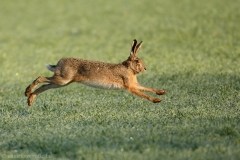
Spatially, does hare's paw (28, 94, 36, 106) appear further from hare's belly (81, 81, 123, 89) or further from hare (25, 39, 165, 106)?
hare's belly (81, 81, 123, 89)

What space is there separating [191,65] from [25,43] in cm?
706

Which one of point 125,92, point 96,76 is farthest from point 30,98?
point 125,92

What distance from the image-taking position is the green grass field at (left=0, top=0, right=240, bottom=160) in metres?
6.95

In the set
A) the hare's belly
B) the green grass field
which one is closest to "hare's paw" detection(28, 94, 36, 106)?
the green grass field

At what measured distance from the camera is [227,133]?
23.7 feet

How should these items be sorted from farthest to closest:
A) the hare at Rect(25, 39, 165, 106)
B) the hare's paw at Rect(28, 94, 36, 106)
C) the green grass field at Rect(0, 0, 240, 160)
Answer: the hare's paw at Rect(28, 94, 36, 106), the hare at Rect(25, 39, 165, 106), the green grass field at Rect(0, 0, 240, 160)

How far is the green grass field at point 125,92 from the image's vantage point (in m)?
6.95

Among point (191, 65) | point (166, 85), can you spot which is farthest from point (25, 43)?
point (166, 85)

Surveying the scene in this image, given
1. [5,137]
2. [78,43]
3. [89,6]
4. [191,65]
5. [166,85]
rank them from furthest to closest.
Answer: [89,6]
[78,43]
[191,65]
[166,85]
[5,137]

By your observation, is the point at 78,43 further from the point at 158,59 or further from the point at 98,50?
the point at 158,59

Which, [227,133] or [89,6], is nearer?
[227,133]

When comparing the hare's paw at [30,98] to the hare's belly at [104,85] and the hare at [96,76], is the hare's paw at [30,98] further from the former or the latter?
the hare's belly at [104,85]

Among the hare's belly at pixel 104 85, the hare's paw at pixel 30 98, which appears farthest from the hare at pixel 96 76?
the hare's paw at pixel 30 98

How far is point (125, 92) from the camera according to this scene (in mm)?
10672
